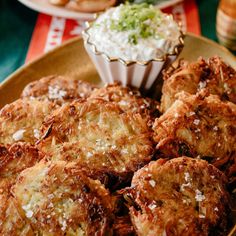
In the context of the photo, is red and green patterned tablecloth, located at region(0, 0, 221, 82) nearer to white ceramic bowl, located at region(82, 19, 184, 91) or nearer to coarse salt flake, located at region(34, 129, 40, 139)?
white ceramic bowl, located at region(82, 19, 184, 91)

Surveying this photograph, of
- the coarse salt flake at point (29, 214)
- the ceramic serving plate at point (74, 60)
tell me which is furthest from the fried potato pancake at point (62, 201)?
the ceramic serving plate at point (74, 60)

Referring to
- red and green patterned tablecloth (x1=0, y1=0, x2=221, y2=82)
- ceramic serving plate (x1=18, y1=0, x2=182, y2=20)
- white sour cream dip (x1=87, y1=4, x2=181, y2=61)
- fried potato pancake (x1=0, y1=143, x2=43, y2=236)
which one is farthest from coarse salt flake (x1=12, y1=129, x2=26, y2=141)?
ceramic serving plate (x1=18, y1=0, x2=182, y2=20)

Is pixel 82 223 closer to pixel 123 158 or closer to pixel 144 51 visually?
pixel 123 158

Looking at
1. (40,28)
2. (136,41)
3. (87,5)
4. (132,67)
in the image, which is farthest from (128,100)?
(40,28)

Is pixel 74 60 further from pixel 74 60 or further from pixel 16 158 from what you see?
pixel 16 158

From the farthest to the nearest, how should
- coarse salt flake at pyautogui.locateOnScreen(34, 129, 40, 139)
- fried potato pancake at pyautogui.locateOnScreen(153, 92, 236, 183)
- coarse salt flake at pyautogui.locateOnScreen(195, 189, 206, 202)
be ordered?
coarse salt flake at pyautogui.locateOnScreen(34, 129, 40, 139)
fried potato pancake at pyautogui.locateOnScreen(153, 92, 236, 183)
coarse salt flake at pyautogui.locateOnScreen(195, 189, 206, 202)

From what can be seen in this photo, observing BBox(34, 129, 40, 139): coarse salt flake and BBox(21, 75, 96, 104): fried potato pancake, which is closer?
BBox(34, 129, 40, 139): coarse salt flake

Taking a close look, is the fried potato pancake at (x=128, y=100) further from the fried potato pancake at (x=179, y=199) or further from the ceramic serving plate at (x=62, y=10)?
the ceramic serving plate at (x=62, y=10)
